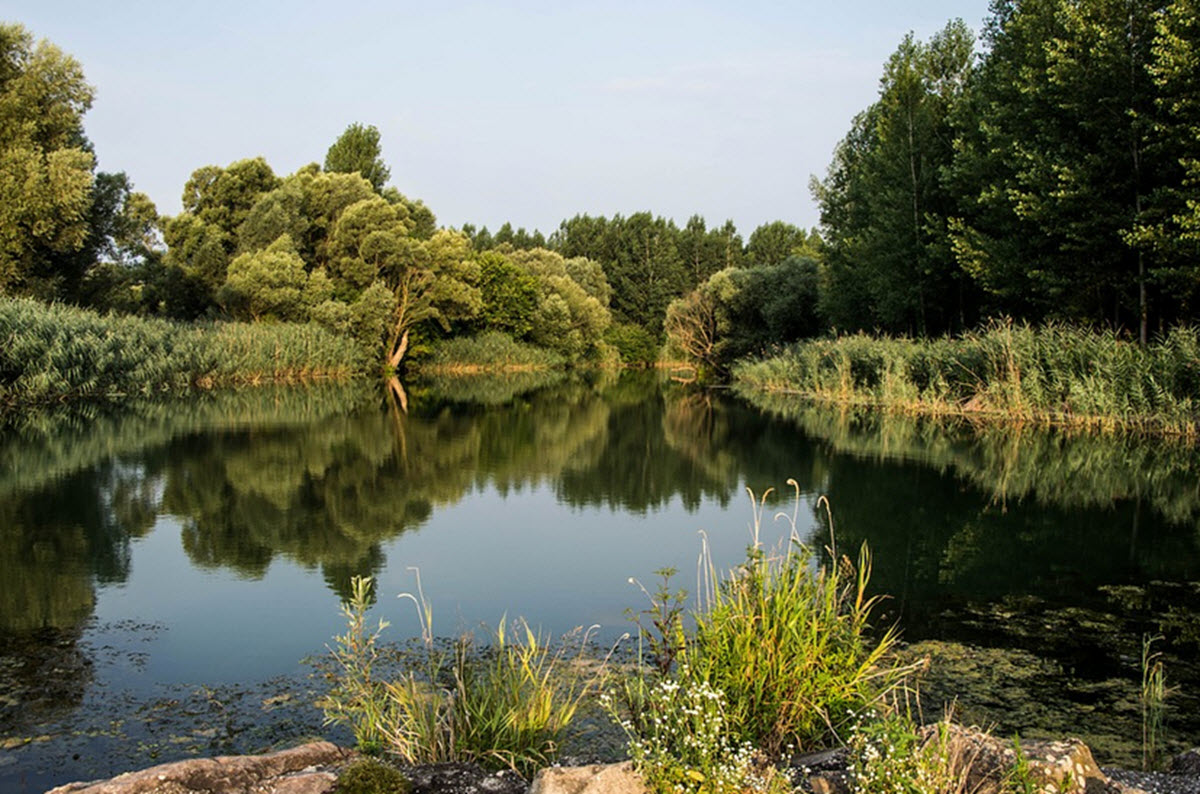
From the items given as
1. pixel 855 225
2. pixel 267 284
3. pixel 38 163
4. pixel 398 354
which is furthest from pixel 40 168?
pixel 855 225

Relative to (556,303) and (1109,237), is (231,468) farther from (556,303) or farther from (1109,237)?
(556,303)

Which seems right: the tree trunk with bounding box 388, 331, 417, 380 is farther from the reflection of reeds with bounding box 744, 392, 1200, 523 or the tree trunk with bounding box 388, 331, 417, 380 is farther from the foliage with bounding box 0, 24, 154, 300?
the reflection of reeds with bounding box 744, 392, 1200, 523

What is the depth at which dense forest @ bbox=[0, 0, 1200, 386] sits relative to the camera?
21109mm

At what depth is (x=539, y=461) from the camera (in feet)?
52.2

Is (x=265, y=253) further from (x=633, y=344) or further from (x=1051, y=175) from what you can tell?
(x=633, y=344)

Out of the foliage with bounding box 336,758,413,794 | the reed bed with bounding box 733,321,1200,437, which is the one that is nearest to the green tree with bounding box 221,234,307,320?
the reed bed with bounding box 733,321,1200,437

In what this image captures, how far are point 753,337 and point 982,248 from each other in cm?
2083

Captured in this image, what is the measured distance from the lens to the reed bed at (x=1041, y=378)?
18.1 m

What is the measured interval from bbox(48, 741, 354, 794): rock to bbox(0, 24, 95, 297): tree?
102ft

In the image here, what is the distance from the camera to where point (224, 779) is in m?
3.35

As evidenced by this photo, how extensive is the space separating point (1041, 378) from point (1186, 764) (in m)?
19.2

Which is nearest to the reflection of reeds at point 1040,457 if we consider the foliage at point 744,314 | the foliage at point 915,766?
the foliage at point 915,766

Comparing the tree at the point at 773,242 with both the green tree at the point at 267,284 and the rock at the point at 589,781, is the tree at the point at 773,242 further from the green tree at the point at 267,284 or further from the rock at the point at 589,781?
the rock at the point at 589,781

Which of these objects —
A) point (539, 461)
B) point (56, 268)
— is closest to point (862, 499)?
point (539, 461)
